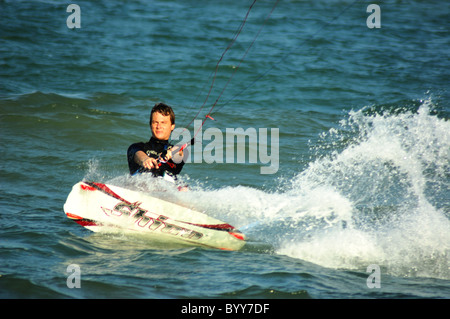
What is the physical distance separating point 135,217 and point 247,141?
526 centimetres

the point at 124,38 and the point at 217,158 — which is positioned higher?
the point at 124,38

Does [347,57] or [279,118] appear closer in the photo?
[279,118]

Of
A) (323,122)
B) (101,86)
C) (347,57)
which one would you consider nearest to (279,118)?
(323,122)

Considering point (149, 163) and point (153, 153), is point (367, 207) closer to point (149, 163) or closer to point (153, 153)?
point (153, 153)

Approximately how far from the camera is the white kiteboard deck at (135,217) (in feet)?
18.7

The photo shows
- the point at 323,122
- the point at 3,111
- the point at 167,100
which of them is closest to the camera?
the point at 3,111

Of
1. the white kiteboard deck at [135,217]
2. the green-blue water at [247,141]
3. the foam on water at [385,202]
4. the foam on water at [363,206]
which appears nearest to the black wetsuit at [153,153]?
the foam on water at [363,206]

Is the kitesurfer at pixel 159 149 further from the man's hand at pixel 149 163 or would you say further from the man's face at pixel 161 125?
the man's hand at pixel 149 163

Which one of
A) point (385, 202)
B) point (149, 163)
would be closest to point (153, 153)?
point (149, 163)

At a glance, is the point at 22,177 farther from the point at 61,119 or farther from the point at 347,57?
the point at 347,57

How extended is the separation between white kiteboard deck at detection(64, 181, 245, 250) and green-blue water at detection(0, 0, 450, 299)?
0.65 feet

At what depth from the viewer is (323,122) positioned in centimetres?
1195
